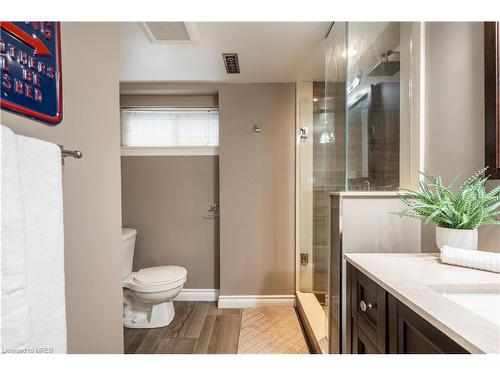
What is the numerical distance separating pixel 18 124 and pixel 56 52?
0.91 feet

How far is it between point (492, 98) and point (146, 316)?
2617 mm

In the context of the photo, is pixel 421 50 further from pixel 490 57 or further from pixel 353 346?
pixel 353 346

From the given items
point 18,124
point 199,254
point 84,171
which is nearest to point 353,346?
point 84,171

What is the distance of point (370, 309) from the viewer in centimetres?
94

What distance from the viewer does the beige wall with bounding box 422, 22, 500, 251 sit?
1110 mm

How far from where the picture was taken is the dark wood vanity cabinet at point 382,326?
0.61 meters

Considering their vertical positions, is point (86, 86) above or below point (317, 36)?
below

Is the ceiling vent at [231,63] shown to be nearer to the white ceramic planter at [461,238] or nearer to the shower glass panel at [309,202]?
the shower glass panel at [309,202]

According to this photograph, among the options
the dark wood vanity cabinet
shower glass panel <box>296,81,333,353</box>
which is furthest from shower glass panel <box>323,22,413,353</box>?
shower glass panel <box>296,81,333,353</box>

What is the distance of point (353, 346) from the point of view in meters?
1.10

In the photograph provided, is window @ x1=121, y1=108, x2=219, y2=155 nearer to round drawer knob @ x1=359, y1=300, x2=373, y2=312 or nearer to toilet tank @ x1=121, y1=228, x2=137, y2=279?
toilet tank @ x1=121, y1=228, x2=137, y2=279

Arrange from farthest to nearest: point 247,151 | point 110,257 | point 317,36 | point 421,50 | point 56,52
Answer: point 247,151
point 317,36
point 421,50
point 110,257
point 56,52

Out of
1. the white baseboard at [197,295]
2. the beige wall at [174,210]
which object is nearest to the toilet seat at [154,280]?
the beige wall at [174,210]

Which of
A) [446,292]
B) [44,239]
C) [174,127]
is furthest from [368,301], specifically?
[174,127]
